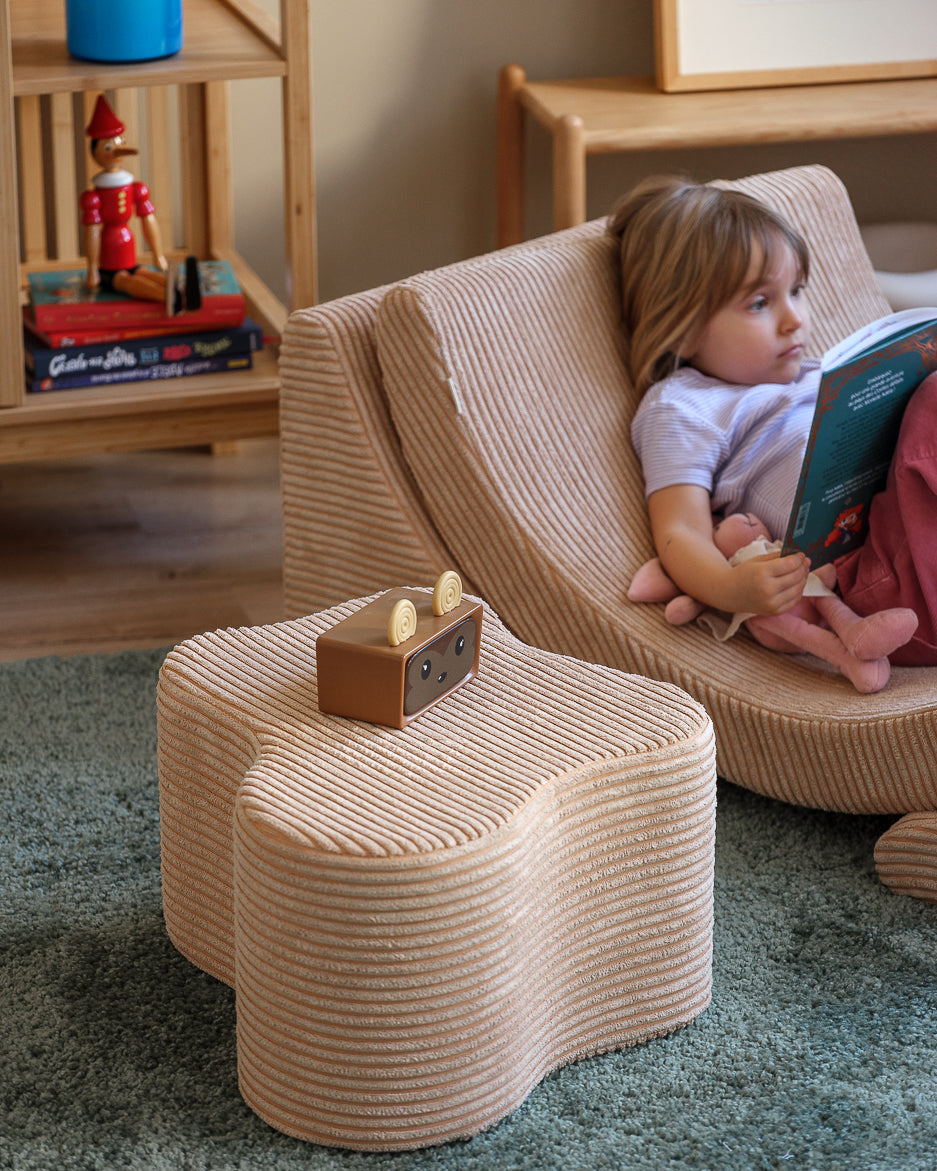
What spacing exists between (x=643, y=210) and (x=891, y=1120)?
3.58ft

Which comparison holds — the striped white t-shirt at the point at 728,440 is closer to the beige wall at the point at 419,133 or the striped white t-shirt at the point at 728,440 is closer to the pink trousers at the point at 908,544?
the pink trousers at the point at 908,544

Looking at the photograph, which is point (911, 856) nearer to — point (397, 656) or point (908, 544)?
point (908, 544)

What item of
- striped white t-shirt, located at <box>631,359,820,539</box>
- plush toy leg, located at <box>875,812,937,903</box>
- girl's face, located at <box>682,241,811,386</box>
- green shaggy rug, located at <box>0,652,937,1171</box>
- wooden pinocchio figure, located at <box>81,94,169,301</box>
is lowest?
green shaggy rug, located at <box>0,652,937,1171</box>

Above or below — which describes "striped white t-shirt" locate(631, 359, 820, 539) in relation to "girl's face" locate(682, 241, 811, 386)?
below

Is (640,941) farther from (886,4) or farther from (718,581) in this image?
(886,4)

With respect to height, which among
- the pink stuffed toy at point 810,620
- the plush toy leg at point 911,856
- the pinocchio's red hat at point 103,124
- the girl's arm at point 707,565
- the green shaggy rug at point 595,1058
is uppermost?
the pinocchio's red hat at point 103,124

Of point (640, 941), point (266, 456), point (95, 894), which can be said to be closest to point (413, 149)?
point (266, 456)

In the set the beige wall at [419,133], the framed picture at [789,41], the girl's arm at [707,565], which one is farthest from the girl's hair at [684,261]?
the beige wall at [419,133]

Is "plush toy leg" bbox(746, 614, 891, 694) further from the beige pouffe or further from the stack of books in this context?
the stack of books

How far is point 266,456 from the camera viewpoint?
8.90ft

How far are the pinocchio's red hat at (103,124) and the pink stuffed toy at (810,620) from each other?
106 cm

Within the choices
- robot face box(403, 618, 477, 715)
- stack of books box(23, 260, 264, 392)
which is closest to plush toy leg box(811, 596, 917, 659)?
robot face box(403, 618, 477, 715)

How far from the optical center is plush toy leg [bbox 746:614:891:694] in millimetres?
1565

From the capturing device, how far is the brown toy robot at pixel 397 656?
4.03ft
